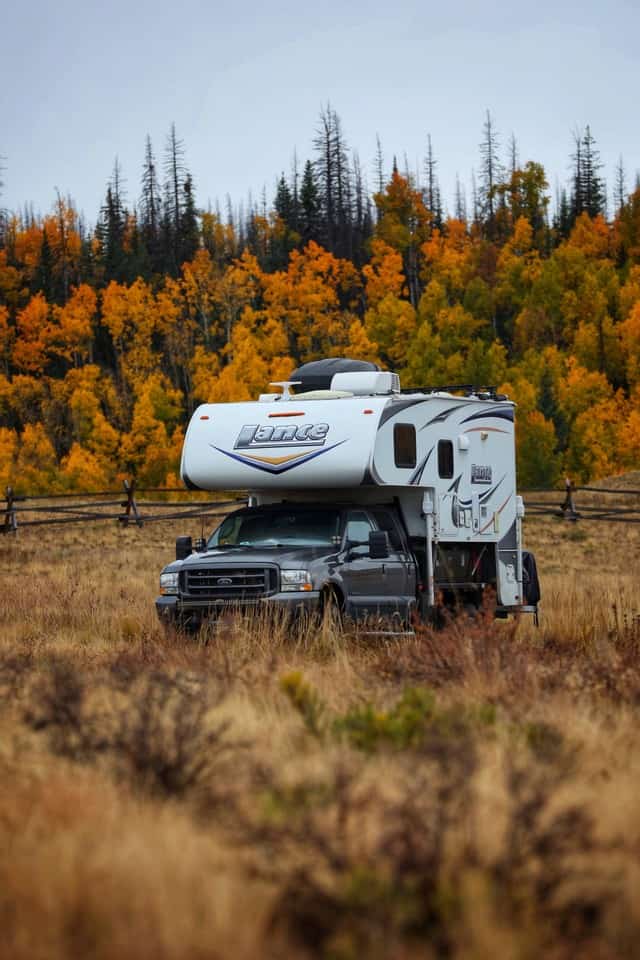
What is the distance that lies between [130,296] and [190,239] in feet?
76.2

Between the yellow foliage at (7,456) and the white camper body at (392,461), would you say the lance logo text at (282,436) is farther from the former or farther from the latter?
the yellow foliage at (7,456)

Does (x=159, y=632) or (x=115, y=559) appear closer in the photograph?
(x=159, y=632)

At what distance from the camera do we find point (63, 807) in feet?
17.3

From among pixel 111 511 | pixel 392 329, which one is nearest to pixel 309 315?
pixel 392 329

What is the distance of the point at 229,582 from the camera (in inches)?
507

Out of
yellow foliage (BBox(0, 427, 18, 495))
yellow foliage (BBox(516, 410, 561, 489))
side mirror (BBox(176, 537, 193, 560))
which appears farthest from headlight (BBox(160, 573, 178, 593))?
yellow foliage (BBox(0, 427, 18, 495))

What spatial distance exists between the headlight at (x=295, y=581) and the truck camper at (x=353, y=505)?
A: 12mm

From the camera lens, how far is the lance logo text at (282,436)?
13.8 metres

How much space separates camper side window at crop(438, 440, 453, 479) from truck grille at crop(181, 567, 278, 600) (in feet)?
9.32

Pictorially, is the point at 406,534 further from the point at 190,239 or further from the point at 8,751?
the point at 190,239

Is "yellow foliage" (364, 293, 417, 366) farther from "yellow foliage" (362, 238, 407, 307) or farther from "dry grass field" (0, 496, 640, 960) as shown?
"dry grass field" (0, 496, 640, 960)

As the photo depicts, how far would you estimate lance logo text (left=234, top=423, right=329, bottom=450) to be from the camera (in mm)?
13766

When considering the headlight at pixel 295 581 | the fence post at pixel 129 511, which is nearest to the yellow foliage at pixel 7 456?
the fence post at pixel 129 511

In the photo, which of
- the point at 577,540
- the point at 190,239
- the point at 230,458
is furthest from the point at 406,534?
the point at 190,239
